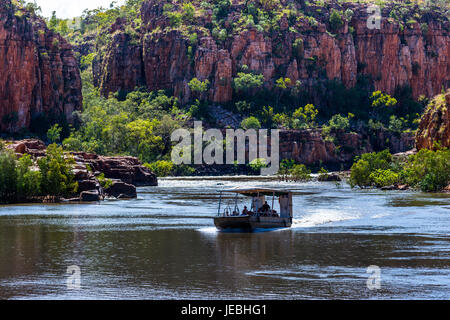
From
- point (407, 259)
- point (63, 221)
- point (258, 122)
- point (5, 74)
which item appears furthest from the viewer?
point (258, 122)

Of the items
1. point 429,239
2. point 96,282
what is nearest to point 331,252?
point 429,239

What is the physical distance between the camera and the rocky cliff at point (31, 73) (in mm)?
158875

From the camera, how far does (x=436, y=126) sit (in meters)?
106

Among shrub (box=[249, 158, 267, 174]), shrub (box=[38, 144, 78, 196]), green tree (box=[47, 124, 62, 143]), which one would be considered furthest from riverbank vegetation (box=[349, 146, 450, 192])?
green tree (box=[47, 124, 62, 143])

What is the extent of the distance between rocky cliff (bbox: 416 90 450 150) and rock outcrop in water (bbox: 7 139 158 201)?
41.7 metres

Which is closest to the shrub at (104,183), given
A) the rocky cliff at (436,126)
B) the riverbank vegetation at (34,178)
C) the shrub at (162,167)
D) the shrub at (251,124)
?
the riverbank vegetation at (34,178)

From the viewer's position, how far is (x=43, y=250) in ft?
137

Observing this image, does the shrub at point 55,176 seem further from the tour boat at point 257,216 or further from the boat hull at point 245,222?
the boat hull at point 245,222

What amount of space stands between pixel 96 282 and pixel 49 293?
2688 mm

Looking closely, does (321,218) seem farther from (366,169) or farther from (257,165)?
(257,165)

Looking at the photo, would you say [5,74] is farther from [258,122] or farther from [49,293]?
[49,293]

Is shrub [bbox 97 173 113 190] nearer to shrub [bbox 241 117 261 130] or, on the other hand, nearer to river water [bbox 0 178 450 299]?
river water [bbox 0 178 450 299]

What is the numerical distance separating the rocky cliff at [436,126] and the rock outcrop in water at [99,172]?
4167 centimetres
